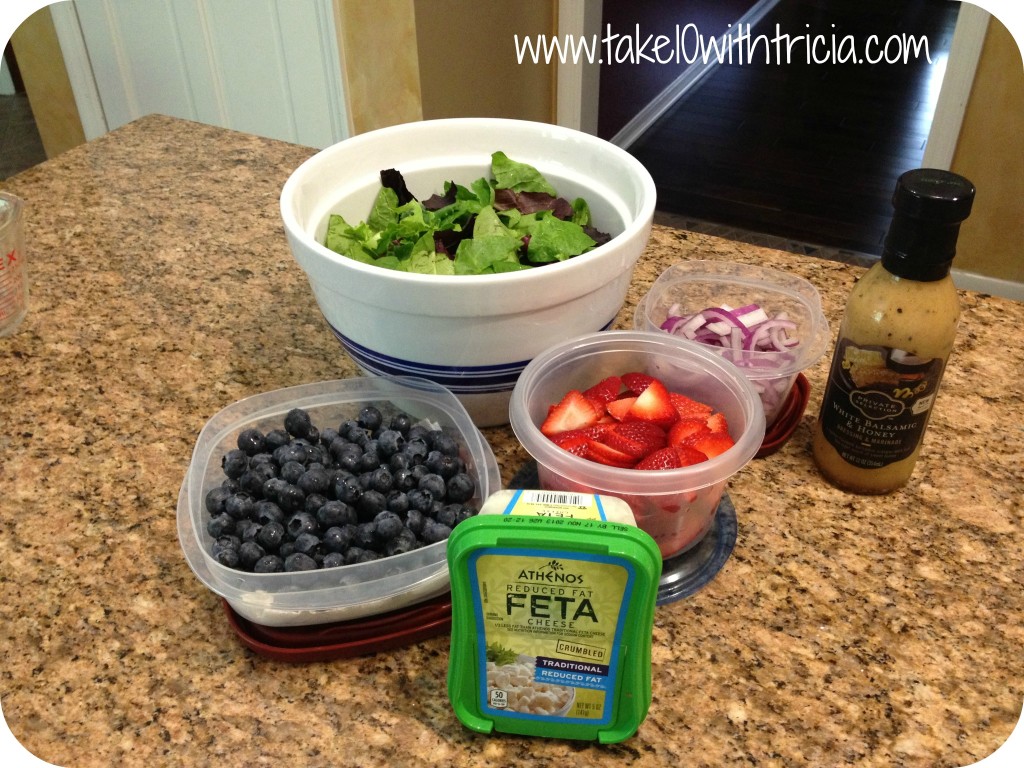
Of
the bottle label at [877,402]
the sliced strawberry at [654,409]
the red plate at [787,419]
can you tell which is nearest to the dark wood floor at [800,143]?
the red plate at [787,419]

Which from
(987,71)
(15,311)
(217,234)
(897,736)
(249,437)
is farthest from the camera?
(987,71)

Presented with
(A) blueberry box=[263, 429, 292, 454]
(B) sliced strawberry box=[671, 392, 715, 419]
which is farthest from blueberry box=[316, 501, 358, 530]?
(B) sliced strawberry box=[671, 392, 715, 419]

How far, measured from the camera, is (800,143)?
3373 mm

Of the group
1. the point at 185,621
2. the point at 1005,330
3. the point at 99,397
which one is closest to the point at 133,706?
the point at 185,621

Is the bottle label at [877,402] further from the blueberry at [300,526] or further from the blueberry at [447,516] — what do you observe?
→ the blueberry at [300,526]

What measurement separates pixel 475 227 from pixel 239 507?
42 centimetres

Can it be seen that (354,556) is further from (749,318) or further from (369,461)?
(749,318)

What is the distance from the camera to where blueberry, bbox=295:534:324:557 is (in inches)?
29.0

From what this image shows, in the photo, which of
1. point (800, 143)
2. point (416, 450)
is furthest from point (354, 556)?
point (800, 143)

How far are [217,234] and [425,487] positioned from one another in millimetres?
766

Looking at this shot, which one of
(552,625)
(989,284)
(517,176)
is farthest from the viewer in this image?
(989,284)

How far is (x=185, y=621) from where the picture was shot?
784 mm

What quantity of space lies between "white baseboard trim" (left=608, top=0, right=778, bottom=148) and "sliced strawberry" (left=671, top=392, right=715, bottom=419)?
2.60 m

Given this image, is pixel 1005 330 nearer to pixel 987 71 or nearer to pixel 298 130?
pixel 987 71
